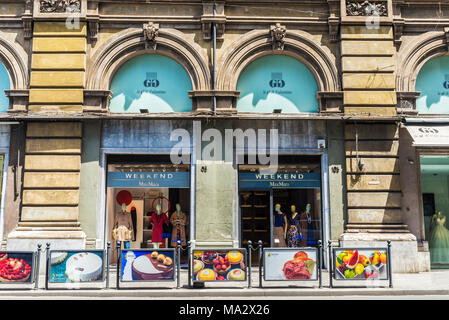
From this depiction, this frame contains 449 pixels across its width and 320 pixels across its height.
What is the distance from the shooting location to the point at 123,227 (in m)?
15.4

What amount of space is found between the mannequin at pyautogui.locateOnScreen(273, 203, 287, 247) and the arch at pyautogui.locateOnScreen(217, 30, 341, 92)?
4621 mm

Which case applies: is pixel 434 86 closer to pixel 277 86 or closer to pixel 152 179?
pixel 277 86

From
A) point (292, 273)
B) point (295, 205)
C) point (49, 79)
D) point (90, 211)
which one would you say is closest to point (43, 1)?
point (49, 79)

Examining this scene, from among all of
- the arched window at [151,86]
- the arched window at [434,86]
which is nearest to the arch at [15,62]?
the arched window at [151,86]

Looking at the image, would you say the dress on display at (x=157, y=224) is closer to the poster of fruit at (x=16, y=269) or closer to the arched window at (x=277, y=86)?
the arched window at (x=277, y=86)

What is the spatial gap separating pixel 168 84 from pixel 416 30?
929 cm

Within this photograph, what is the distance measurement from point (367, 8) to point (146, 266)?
39.0ft

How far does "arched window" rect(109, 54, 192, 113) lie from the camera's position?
15.7 metres

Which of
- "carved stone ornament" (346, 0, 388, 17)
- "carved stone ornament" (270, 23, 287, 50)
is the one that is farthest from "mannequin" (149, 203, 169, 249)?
"carved stone ornament" (346, 0, 388, 17)

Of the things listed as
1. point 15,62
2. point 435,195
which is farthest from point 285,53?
point 15,62

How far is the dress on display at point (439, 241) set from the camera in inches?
605

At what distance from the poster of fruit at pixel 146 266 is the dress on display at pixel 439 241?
380 inches

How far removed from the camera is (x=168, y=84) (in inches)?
623
